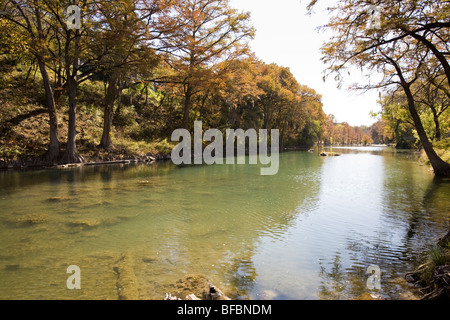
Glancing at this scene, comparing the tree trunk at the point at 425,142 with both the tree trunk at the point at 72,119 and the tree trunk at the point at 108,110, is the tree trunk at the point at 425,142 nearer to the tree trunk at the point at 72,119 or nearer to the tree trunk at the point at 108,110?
the tree trunk at the point at 108,110

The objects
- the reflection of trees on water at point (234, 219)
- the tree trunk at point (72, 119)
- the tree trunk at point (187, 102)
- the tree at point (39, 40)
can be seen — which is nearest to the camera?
the reflection of trees on water at point (234, 219)

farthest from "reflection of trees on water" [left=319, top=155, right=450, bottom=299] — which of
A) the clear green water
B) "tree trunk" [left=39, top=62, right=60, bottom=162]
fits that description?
"tree trunk" [left=39, top=62, right=60, bottom=162]

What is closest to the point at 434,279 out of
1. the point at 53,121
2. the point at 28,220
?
the point at 28,220

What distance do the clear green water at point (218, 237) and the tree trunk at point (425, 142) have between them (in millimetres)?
4434

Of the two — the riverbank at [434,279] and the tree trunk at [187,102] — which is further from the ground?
the tree trunk at [187,102]

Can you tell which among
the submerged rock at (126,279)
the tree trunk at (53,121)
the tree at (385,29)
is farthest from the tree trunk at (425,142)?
the tree trunk at (53,121)

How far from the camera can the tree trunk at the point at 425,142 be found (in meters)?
15.2

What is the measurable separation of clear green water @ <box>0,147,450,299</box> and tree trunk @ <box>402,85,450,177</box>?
4434 millimetres

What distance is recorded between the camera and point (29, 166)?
16.9 metres

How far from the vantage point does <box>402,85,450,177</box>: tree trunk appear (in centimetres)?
1516

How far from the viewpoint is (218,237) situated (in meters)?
6.10

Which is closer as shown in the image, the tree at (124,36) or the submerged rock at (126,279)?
the submerged rock at (126,279)
